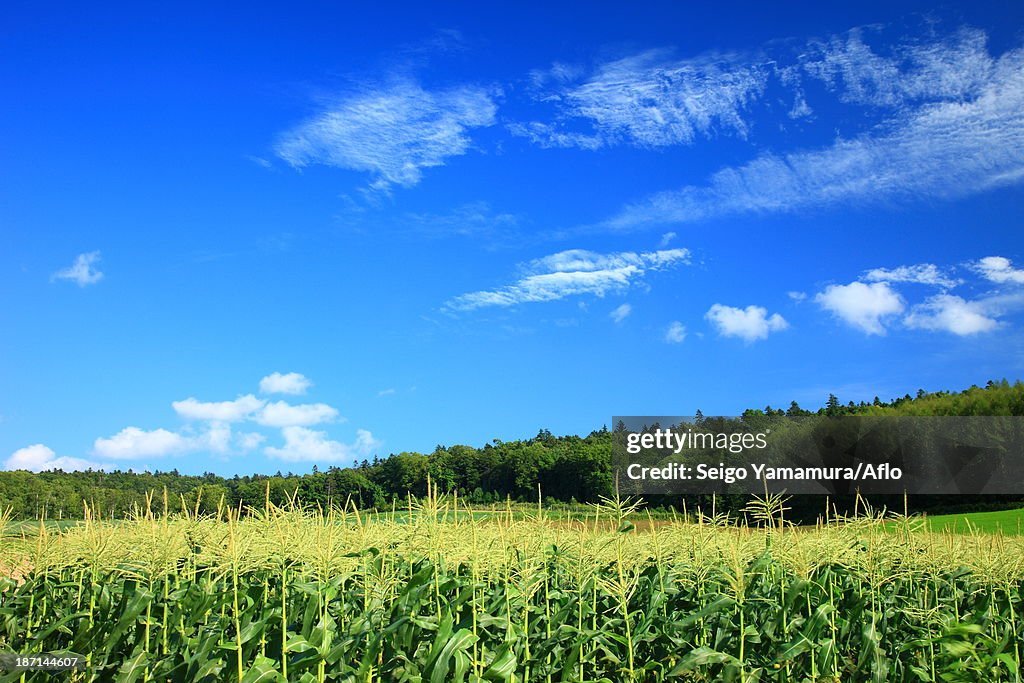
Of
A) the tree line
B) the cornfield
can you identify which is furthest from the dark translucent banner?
the cornfield

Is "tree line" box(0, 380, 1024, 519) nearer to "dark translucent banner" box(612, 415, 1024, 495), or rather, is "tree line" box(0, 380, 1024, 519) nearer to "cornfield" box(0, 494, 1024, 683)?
"dark translucent banner" box(612, 415, 1024, 495)

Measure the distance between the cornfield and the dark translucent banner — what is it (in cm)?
3406

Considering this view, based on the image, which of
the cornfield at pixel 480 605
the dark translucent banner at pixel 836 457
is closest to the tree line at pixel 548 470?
the dark translucent banner at pixel 836 457

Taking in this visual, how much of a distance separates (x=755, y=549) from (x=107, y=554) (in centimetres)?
A: 746

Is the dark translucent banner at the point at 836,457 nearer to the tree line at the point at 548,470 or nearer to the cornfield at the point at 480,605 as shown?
the tree line at the point at 548,470

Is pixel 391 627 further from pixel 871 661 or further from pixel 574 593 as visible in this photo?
pixel 871 661

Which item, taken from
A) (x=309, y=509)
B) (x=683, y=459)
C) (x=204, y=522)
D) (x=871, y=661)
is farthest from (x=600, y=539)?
(x=683, y=459)

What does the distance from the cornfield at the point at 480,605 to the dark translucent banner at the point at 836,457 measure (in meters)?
34.1

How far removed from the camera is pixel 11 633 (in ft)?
27.4

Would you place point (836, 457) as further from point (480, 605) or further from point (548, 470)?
point (480, 605)

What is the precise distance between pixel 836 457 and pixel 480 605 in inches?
1838

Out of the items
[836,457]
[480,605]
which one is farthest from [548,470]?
[480,605]

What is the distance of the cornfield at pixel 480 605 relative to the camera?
227 inches

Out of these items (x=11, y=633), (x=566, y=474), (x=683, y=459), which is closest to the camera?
(x=11, y=633)
